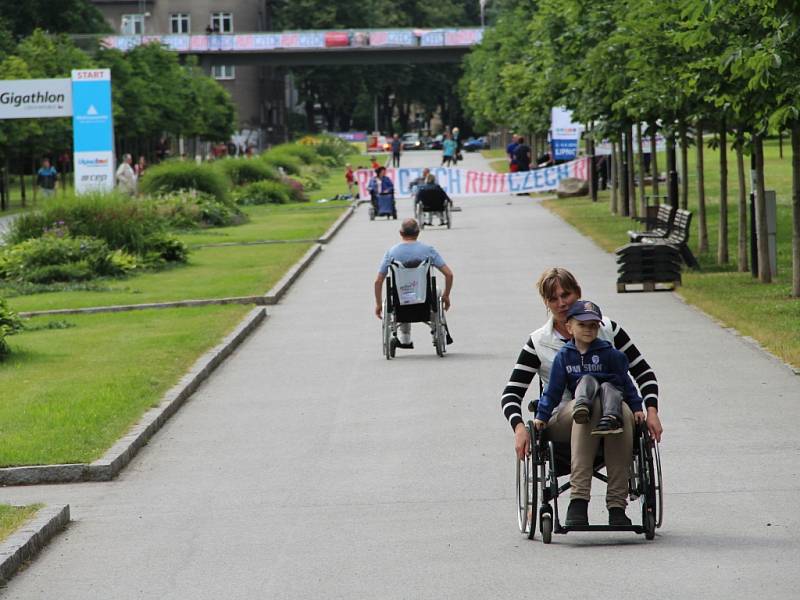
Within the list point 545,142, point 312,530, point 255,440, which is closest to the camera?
point 312,530

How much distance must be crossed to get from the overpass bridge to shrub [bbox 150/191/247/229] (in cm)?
6394

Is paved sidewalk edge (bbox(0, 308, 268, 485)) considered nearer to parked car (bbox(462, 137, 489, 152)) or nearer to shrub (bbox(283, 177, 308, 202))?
shrub (bbox(283, 177, 308, 202))

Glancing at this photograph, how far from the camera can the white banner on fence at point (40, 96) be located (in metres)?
47.6

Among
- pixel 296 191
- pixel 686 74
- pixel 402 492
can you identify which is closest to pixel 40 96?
pixel 296 191

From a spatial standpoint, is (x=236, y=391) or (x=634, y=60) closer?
(x=236, y=391)

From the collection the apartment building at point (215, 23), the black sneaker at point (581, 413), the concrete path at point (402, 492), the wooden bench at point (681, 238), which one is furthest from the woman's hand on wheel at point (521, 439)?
the apartment building at point (215, 23)

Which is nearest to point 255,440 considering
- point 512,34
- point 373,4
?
point 512,34

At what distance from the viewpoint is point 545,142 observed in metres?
74.9

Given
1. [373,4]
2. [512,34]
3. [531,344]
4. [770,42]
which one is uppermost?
[373,4]

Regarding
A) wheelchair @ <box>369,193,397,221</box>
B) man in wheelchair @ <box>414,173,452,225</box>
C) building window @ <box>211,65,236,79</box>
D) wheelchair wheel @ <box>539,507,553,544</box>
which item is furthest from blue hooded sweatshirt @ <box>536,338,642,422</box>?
building window @ <box>211,65,236,79</box>

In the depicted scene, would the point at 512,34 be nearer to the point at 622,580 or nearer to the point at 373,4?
the point at 622,580

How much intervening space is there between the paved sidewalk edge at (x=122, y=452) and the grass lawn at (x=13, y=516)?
126cm

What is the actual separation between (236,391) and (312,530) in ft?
19.8

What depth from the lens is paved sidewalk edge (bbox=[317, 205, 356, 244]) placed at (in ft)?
120
